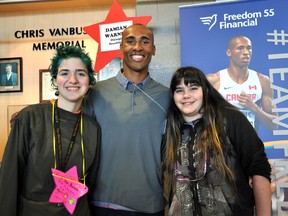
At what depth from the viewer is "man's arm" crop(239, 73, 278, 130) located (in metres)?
2.30

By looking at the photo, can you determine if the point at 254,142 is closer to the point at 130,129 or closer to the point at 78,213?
the point at 130,129

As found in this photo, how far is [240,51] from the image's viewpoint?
239cm

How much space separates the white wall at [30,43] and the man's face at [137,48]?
1.82 meters

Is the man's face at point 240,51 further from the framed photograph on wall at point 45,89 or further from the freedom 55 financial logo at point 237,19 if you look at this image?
the framed photograph on wall at point 45,89

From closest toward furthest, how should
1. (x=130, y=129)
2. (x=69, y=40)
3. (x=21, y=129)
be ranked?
(x=21, y=129) → (x=130, y=129) → (x=69, y=40)

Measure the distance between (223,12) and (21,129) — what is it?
1728 millimetres

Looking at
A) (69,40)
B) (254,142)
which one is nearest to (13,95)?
(69,40)

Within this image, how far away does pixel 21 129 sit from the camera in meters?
1.51

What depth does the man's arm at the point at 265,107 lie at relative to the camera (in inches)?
90.7

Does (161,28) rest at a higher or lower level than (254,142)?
higher

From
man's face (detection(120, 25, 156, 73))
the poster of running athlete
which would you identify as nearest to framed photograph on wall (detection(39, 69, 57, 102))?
the poster of running athlete

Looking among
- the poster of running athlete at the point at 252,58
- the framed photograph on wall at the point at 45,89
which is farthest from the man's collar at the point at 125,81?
the framed photograph on wall at the point at 45,89

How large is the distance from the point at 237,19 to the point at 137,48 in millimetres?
963

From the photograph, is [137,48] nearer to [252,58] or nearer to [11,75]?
[252,58]
